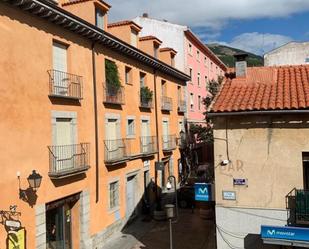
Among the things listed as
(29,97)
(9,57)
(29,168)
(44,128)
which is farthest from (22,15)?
(29,168)

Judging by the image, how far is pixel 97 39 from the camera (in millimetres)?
19328

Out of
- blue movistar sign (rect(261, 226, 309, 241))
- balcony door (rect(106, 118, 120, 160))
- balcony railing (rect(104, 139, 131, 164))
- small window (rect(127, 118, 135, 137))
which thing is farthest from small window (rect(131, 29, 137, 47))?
blue movistar sign (rect(261, 226, 309, 241))

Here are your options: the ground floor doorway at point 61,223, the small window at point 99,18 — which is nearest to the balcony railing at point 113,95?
the small window at point 99,18

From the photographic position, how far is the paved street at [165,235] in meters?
19.0

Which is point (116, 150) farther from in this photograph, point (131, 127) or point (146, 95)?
point (146, 95)

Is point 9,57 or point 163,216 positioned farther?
point 163,216

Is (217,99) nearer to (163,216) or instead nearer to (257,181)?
(257,181)

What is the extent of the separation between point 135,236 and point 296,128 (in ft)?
38.6

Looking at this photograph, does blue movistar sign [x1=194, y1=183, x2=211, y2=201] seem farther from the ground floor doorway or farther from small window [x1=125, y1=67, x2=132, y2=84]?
small window [x1=125, y1=67, x2=132, y2=84]

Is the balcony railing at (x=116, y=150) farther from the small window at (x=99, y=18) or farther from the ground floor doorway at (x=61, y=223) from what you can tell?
the small window at (x=99, y=18)

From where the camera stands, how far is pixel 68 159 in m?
16.4

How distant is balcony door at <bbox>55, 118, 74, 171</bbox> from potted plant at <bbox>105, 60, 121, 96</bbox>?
442 centimetres

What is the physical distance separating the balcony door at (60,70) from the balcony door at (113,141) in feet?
15.3

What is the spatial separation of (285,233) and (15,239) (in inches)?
338
